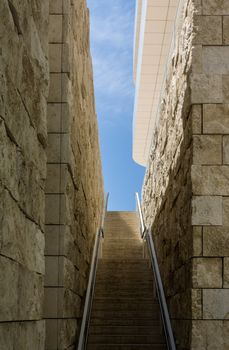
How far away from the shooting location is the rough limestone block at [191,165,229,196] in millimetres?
4824

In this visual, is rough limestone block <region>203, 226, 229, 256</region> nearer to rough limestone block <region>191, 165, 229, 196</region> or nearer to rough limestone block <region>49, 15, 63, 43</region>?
rough limestone block <region>191, 165, 229, 196</region>

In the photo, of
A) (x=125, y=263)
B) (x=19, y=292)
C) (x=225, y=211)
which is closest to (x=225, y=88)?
(x=225, y=211)

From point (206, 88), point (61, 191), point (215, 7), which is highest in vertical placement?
point (215, 7)

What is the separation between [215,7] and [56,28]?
5.08 ft

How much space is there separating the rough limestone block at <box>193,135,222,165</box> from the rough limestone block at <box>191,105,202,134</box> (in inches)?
2.6

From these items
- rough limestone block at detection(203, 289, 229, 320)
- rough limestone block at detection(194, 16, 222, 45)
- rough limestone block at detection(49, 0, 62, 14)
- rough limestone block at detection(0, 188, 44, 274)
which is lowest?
rough limestone block at detection(203, 289, 229, 320)

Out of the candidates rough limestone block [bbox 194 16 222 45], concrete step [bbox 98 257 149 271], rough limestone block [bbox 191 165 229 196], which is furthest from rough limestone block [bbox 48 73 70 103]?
concrete step [bbox 98 257 149 271]

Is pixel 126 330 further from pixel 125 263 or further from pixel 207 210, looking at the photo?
pixel 207 210

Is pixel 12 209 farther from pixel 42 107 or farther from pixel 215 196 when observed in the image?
pixel 215 196

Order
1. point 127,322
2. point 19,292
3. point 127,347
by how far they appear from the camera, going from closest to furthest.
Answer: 1. point 19,292
2. point 127,347
3. point 127,322

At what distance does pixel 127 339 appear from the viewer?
Answer: 6668 millimetres

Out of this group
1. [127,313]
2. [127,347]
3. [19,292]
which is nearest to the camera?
[19,292]

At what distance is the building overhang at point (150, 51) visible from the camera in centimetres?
1187

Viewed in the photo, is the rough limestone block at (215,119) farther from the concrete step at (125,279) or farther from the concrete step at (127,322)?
the concrete step at (125,279)
